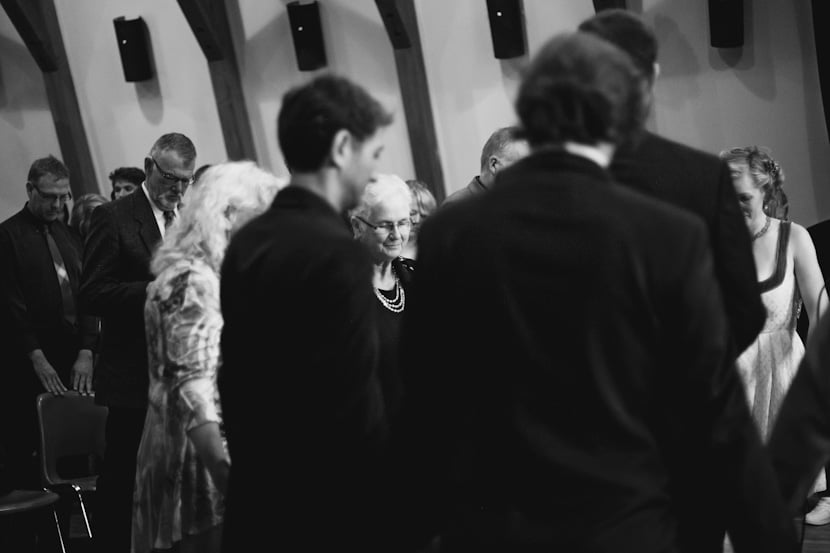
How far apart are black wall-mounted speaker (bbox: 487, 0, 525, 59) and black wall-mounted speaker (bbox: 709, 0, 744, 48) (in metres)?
1.21

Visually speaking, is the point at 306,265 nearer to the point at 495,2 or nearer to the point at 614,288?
the point at 614,288

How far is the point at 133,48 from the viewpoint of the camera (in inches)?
335

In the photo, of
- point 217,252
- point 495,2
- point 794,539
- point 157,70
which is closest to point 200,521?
point 217,252

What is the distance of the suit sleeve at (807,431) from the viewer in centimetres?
197

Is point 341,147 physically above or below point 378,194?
above

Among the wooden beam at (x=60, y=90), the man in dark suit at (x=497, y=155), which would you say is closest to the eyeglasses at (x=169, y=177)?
the man in dark suit at (x=497, y=155)

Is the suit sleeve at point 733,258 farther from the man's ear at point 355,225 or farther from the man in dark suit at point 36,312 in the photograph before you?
the man in dark suit at point 36,312

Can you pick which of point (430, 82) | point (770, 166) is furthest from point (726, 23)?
point (770, 166)

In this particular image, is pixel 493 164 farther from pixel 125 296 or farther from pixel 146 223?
pixel 125 296

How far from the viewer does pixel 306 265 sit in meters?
2.05

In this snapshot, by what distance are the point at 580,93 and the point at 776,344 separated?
2.68 metres

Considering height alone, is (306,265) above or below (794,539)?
above

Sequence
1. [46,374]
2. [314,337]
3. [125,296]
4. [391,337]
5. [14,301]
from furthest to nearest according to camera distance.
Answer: [14,301], [46,374], [125,296], [391,337], [314,337]

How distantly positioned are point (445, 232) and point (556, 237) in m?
0.18
